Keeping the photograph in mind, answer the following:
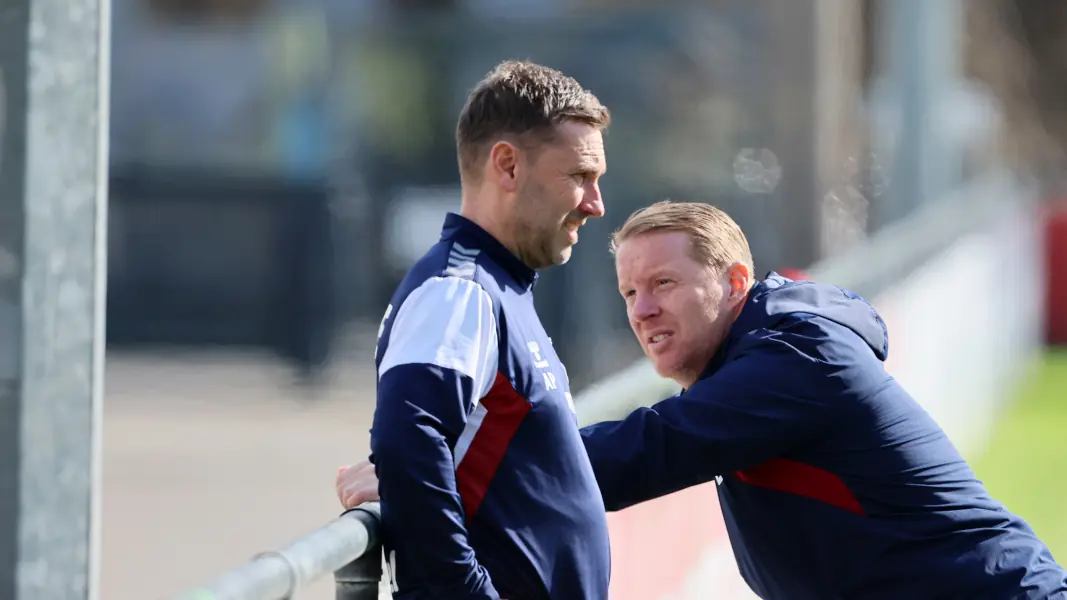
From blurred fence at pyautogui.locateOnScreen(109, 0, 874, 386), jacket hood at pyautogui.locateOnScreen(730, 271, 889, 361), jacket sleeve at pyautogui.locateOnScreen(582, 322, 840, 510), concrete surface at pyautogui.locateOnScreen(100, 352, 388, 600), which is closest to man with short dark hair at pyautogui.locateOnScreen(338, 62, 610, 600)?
jacket sleeve at pyautogui.locateOnScreen(582, 322, 840, 510)

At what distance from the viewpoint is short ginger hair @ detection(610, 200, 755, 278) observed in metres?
2.99

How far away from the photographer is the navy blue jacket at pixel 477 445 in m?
2.25

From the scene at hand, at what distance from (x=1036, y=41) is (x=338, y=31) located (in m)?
22.4

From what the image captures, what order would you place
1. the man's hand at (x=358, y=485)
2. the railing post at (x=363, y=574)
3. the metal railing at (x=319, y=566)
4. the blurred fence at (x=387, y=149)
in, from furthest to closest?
the blurred fence at (x=387, y=149) < the man's hand at (x=358, y=485) < the railing post at (x=363, y=574) < the metal railing at (x=319, y=566)

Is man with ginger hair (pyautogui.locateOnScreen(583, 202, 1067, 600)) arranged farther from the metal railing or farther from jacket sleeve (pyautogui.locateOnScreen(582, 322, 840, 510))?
the metal railing

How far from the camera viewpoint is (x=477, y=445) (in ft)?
7.79

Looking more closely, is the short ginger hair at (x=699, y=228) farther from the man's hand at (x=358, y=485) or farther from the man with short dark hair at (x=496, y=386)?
the man's hand at (x=358, y=485)

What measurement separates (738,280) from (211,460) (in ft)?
25.3

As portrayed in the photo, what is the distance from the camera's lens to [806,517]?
2889 mm

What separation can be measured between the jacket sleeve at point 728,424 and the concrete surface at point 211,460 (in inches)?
84.9

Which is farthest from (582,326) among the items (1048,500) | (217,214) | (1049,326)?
(1049,326)

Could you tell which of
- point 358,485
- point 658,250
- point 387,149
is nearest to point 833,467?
point 658,250

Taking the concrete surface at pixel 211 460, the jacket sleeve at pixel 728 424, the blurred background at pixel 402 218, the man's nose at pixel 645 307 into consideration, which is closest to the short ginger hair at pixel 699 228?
the man's nose at pixel 645 307

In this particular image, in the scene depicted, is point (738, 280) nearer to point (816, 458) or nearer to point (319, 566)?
point (816, 458)
